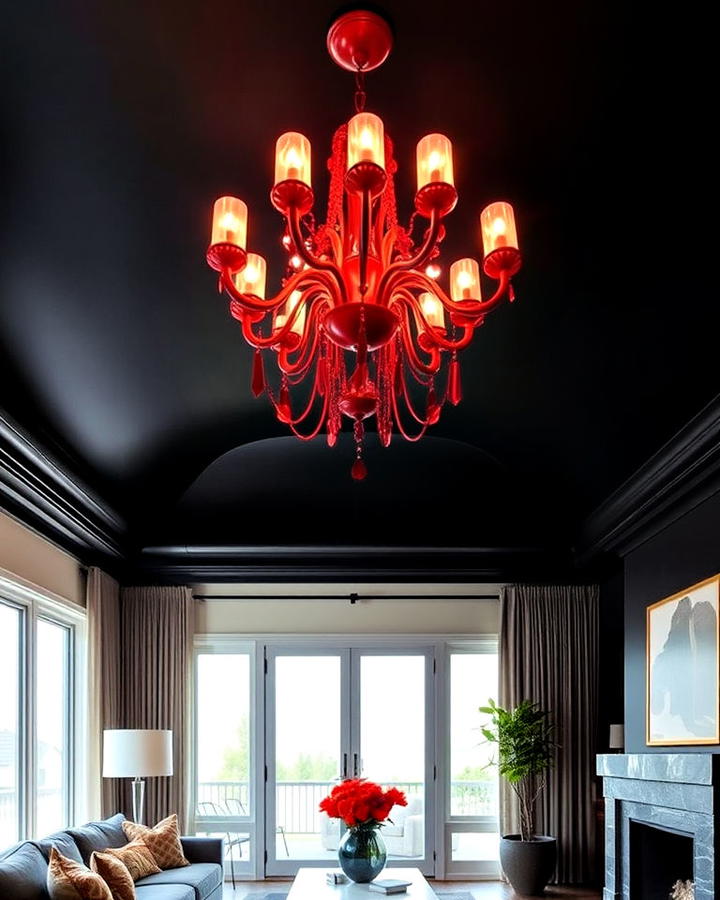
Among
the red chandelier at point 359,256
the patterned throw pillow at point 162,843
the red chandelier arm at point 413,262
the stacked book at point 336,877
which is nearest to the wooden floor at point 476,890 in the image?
the patterned throw pillow at point 162,843

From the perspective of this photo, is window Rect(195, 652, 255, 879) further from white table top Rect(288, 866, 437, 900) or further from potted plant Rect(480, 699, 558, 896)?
white table top Rect(288, 866, 437, 900)

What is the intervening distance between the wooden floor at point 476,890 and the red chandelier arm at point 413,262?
6.37m

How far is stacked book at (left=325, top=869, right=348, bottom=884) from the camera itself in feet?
20.9

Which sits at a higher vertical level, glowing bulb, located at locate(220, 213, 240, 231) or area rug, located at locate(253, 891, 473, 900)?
glowing bulb, located at locate(220, 213, 240, 231)

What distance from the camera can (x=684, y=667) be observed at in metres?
6.37

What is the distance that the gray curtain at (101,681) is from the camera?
8.23 meters

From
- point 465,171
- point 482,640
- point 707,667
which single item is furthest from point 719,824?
point 482,640

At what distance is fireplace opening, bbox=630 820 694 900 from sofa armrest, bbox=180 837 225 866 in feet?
9.16

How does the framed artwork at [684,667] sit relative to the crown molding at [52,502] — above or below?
below

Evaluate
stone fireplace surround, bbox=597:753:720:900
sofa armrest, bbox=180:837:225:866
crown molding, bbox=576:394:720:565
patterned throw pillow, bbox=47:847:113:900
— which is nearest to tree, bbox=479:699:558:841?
stone fireplace surround, bbox=597:753:720:900

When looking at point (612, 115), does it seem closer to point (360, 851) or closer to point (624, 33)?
point (624, 33)

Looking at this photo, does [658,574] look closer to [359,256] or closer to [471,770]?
[471,770]

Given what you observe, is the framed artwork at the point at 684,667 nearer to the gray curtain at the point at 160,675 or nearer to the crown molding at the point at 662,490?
the crown molding at the point at 662,490

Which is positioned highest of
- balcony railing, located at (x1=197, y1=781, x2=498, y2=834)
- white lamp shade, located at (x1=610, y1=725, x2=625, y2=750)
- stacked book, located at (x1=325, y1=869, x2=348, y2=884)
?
white lamp shade, located at (x1=610, y1=725, x2=625, y2=750)
